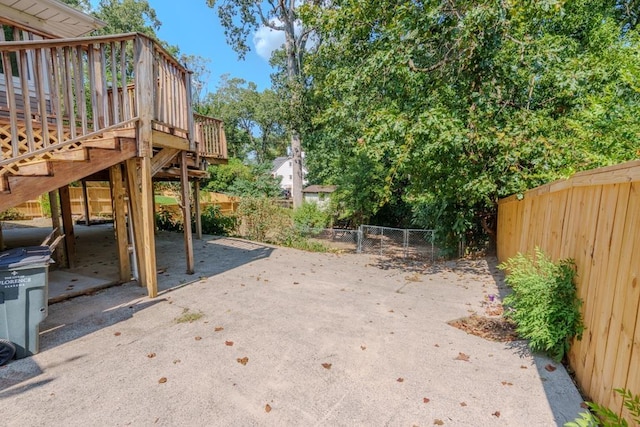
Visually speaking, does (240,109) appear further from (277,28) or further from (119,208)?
(119,208)

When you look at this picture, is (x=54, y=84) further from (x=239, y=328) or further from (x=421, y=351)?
(x=421, y=351)

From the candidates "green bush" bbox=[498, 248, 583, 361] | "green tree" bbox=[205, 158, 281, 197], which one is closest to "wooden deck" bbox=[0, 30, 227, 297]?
"green bush" bbox=[498, 248, 583, 361]

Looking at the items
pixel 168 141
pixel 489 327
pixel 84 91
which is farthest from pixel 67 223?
pixel 489 327

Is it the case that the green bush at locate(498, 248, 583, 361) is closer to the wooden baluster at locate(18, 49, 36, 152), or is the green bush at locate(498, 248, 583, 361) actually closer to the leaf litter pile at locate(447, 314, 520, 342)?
the leaf litter pile at locate(447, 314, 520, 342)

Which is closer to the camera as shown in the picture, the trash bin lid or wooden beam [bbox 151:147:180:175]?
the trash bin lid

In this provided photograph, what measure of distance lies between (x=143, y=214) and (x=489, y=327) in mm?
4986

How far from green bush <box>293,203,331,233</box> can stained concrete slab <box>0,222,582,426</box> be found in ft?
29.1

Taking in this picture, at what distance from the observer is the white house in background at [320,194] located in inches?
629

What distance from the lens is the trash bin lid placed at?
2947 millimetres

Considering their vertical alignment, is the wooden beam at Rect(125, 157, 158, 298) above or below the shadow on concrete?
above

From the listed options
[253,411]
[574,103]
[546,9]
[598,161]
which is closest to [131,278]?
[253,411]

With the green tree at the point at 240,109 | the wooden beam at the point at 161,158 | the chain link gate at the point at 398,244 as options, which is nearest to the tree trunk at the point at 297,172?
the chain link gate at the point at 398,244

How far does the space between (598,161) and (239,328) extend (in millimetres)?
4397

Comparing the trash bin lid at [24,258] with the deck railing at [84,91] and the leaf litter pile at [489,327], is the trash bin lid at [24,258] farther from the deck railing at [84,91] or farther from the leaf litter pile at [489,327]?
the leaf litter pile at [489,327]
